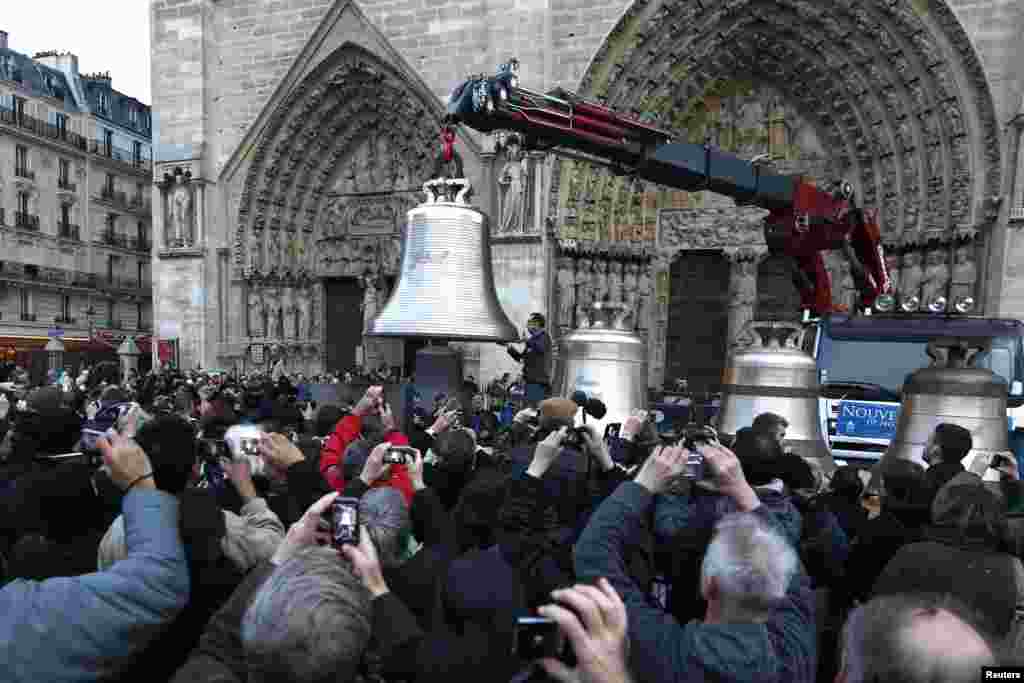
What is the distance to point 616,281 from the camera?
13.6 meters

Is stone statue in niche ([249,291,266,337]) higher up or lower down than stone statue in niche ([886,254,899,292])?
lower down

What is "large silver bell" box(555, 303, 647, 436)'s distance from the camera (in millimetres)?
5426

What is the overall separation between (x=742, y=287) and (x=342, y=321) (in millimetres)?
9350

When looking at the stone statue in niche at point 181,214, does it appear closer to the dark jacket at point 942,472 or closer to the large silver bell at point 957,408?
the large silver bell at point 957,408

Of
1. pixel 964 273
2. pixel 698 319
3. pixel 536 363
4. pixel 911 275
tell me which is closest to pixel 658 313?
pixel 698 319

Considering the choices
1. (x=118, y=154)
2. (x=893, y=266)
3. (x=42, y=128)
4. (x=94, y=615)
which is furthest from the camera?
(x=118, y=154)

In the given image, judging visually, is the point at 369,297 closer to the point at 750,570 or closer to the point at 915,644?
the point at 750,570

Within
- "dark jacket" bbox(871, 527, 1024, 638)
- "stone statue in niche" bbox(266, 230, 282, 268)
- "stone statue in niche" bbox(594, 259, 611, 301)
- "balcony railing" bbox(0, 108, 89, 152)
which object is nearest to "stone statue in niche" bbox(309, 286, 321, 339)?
"stone statue in niche" bbox(266, 230, 282, 268)

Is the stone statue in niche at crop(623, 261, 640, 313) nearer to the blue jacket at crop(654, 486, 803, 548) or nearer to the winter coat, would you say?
the winter coat

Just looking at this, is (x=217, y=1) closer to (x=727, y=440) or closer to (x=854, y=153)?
(x=854, y=153)

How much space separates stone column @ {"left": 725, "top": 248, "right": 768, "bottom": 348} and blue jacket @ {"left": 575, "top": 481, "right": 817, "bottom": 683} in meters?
12.4

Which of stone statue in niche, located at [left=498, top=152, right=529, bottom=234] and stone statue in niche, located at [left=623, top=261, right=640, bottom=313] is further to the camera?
stone statue in niche, located at [left=623, top=261, right=640, bottom=313]

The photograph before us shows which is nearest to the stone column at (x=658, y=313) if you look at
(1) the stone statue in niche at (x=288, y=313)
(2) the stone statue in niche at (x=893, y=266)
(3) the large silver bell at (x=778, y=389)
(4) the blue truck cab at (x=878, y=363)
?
(2) the stone statue in niche at (x=893, y=266)

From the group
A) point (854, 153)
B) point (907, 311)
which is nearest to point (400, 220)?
point (854, 153)
